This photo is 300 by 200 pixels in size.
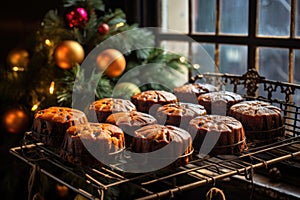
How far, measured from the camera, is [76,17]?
175 cm

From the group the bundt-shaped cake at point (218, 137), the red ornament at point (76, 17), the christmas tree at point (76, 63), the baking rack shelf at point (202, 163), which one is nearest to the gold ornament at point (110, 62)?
the christmas tree at point (76, 63)

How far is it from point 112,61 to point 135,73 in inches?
6.7

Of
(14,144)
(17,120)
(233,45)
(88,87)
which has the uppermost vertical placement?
(233,45)

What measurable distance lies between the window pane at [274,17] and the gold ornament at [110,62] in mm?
499

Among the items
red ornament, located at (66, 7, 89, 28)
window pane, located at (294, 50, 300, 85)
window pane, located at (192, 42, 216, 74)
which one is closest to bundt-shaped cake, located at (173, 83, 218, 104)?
window pane, located at (294, 50, 300, 85)

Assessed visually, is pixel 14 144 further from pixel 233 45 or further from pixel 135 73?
pixel 233 45

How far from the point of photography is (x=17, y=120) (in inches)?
72.4

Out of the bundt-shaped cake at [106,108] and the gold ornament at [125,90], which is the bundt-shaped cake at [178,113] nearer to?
the bundt-shaped cake at [106,108]

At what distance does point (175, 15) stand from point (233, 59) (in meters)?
0.37

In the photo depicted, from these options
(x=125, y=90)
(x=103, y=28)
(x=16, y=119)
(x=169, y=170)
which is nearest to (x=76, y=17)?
(x=103, y=28)

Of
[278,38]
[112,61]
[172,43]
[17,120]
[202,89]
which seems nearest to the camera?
[202,89]

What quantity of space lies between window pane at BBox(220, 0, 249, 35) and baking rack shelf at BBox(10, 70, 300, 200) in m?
0.19

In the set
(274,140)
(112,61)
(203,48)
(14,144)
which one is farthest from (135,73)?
(274,140)

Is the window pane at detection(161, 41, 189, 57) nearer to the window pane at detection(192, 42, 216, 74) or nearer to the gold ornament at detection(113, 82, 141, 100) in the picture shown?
the window pane at detection(192, 42, 216, 74)
